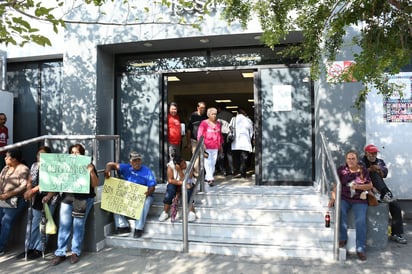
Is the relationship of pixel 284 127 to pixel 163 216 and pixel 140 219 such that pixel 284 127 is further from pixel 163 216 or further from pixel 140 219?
pixel 140 219

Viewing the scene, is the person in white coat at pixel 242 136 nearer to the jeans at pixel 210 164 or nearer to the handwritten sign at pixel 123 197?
the jeans at pixel 210 164

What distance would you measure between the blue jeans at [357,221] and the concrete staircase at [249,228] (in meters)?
0.20

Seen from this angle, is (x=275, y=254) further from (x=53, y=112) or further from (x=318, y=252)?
(x=53, y=112)

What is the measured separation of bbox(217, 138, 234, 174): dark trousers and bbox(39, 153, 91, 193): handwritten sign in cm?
429

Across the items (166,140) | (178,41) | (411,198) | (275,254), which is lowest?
(275,254)

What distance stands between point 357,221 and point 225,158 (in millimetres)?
4735

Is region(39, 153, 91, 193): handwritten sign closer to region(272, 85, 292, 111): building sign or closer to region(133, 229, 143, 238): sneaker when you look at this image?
region(133, 229, 143, 238): sneaker

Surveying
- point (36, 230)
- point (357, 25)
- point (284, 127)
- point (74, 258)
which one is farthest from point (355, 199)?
point (36, 230)

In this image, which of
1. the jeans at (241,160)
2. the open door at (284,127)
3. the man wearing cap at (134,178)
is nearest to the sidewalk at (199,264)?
the man wearing cap at (134,178)

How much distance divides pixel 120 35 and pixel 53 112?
2.83m

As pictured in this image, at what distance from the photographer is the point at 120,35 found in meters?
7.40

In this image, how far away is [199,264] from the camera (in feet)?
15.2

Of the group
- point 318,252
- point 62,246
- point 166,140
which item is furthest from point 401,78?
point 62,246

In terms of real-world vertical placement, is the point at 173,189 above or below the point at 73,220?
above
